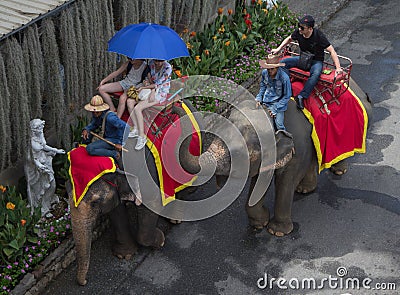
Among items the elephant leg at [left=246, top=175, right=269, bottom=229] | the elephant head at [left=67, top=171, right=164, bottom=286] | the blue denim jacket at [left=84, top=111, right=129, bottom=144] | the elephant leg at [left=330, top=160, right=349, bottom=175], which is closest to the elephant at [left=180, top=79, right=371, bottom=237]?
the elephant leg at [left=246, top=175, right=269, bottom=229]

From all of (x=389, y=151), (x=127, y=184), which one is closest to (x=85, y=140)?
(x=127, y=184)

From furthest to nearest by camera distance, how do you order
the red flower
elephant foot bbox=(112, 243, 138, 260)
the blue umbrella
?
the red flower, elephant foot bbox=(112, 243, 138, 260), the blue umbrella

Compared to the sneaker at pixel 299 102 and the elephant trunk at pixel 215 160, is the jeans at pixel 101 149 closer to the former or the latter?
the elephant trunk at pixel 215 160

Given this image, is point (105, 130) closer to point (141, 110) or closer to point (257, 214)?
point (141, 110)

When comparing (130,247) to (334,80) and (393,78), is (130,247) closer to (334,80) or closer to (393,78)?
(334,80)

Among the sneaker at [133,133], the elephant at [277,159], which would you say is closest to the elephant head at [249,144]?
the elephant at [277,159]

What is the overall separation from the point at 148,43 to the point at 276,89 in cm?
148

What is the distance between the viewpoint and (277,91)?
6.99 meters

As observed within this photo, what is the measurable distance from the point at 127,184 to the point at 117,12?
11.3ft

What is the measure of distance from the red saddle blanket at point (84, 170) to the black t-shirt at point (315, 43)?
2.90 meters

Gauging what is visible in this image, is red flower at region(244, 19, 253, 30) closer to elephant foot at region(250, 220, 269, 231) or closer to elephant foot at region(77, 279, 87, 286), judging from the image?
elephant foot at region(250, 220, 269, 231)

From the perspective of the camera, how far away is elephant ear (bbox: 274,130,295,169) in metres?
6.91

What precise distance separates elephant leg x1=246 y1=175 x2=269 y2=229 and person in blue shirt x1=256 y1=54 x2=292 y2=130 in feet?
2.91

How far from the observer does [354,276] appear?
23.2 feet
